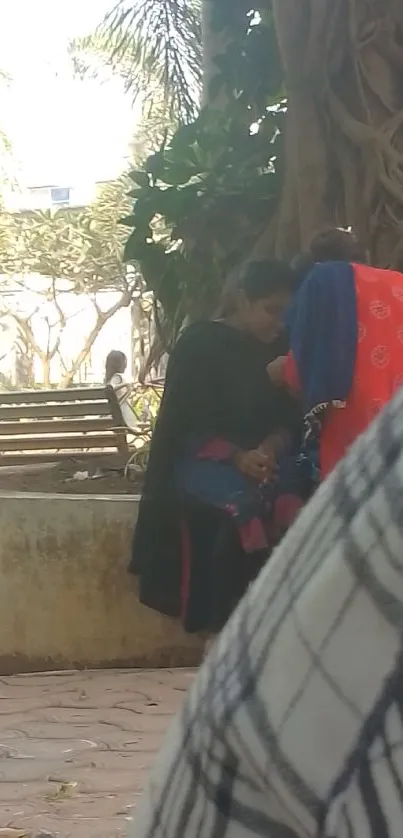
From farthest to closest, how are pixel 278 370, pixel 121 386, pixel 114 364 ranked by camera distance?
1. pixel 114 364
2. pixel 121 386
3. pixel 278 370

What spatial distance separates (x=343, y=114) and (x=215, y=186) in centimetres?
50

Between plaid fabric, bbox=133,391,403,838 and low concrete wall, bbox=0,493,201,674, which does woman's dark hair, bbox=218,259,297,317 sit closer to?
low concrete wall, bbox=0,493,201,674

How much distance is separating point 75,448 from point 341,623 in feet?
13.4

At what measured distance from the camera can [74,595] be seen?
9.84 feet

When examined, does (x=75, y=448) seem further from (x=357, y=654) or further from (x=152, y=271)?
(x=357, y=654)

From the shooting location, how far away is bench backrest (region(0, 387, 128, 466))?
4.28 m

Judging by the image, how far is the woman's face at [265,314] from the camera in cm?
247

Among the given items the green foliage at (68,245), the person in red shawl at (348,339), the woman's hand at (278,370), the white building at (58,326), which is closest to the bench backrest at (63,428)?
the woman's hand at (278,370)

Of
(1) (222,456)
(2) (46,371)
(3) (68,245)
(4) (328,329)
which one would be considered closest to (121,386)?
(1) (222,456)

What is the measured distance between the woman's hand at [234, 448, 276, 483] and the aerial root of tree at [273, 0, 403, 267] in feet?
2.77

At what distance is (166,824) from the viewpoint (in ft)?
1.13

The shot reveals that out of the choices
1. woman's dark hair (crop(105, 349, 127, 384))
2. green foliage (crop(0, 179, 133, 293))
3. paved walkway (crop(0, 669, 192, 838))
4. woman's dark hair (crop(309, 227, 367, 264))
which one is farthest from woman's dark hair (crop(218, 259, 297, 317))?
green foliage (crop(0, 179, 133, 293))

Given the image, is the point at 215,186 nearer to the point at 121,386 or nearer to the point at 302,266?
the point at 302,266

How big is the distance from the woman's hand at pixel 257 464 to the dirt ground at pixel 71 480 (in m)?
0.85
